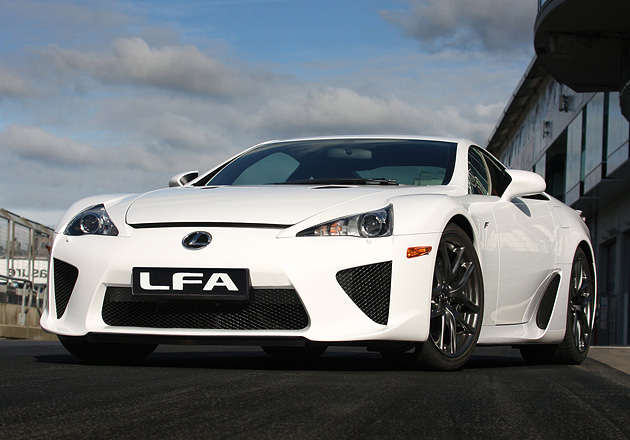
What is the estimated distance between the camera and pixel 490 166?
6566 millimetres

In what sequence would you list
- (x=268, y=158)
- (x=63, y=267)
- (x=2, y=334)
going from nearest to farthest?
(x=63, y=267), (x=268, y=158), (x=2, y=334)

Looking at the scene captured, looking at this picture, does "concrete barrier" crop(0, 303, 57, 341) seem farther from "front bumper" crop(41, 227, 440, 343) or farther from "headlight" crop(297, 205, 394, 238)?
"headlight" crop(297, 205, 394, 238)

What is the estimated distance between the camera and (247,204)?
15.7 feet

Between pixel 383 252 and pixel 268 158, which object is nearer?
pixel 383 252

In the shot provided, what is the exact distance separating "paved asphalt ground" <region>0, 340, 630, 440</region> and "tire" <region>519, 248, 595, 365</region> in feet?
5.87

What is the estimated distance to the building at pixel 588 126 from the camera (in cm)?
2064

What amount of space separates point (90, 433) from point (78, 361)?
2860 millimetres

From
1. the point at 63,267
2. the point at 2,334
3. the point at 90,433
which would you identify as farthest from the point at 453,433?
the point at 2,334

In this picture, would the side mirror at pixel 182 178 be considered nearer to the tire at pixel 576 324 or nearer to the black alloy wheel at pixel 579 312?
the tire at pixel 576 324

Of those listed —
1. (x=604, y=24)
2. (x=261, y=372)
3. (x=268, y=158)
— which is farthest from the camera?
(x=604, y=24)

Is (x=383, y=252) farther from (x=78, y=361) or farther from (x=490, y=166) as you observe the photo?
(x=490, y=166)

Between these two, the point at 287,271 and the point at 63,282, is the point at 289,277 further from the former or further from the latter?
the point at 63,282

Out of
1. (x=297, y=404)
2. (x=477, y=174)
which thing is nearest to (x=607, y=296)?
(x=477, y=174)

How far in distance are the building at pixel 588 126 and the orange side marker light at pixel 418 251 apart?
15.1 meters
